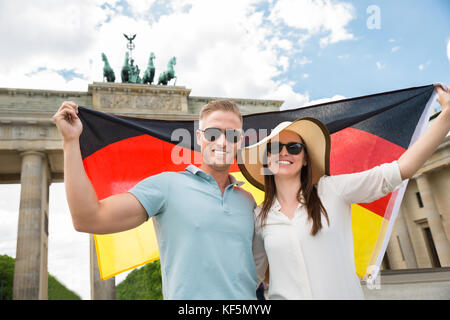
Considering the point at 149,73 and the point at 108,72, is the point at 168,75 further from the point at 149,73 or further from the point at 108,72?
the point at 108,72

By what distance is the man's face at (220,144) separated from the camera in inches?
96.7

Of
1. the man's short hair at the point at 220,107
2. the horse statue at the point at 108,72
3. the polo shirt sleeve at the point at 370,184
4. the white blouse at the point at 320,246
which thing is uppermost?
the horse statue at the point at 108,72

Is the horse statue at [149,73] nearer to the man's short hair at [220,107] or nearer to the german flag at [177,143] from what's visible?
the german flag at [177,143]

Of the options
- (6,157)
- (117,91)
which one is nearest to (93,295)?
(6,157)

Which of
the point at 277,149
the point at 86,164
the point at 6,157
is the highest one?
the point at 6,157

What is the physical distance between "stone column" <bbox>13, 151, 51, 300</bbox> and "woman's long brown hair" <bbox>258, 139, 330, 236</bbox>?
21499 millimetres

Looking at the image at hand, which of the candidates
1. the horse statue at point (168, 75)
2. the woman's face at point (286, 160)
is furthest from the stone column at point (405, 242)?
the woman's face at point (286, 160)

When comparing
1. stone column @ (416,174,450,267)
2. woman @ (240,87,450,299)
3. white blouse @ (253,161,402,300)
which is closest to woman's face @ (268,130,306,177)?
woman @ (240,87,450,299)

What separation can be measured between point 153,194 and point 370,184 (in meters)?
1.41

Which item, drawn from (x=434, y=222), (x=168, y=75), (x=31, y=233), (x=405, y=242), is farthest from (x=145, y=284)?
(x=434, y=222)

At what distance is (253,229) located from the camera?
240 cm

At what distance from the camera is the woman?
226 cm
